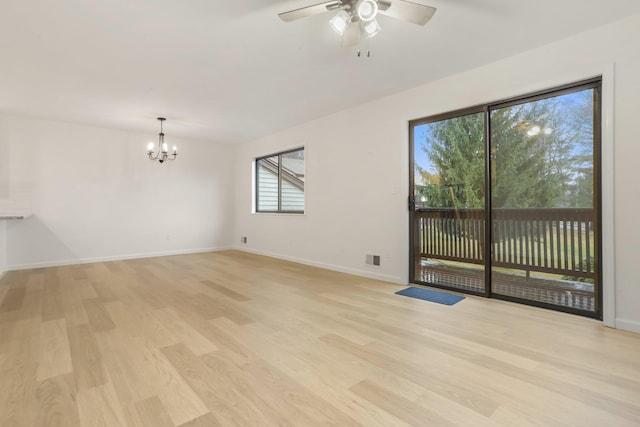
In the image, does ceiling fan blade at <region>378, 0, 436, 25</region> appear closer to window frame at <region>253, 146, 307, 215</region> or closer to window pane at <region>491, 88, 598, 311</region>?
window pane at <region>491, 88, 598, 311</region>

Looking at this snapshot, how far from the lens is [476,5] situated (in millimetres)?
2193

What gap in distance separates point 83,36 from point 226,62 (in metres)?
1.16

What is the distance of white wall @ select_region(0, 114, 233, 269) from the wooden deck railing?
485 centimetres

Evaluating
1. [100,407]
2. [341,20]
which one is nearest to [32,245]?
[100,407]

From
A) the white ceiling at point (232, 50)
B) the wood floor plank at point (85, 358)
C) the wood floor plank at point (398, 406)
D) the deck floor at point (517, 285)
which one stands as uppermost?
the white ceiling at point (232, 50)

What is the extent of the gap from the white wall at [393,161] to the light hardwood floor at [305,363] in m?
0.81

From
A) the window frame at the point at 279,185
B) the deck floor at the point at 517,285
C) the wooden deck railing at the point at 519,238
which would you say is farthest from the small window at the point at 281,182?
the deck floor at the point at 517,285

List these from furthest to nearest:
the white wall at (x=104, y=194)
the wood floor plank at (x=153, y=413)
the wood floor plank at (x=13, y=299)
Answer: the white wall at (x=104, y=194) → the wood floor plank at (x=13, y=299) → the wood floor plank at (x=153, y=413)

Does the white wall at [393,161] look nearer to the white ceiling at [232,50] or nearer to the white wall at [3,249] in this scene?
the white ceiling at [232,50]

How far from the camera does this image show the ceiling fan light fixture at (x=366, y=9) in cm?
187

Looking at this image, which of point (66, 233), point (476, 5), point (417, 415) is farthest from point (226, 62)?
point (66, 233)

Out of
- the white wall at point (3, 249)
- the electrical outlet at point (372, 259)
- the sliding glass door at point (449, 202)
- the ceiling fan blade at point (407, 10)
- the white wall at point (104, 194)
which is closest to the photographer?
the ceiling fan blade at point (407, 10)

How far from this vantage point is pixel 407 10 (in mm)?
1939

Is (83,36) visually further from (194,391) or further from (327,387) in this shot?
(327,387)
